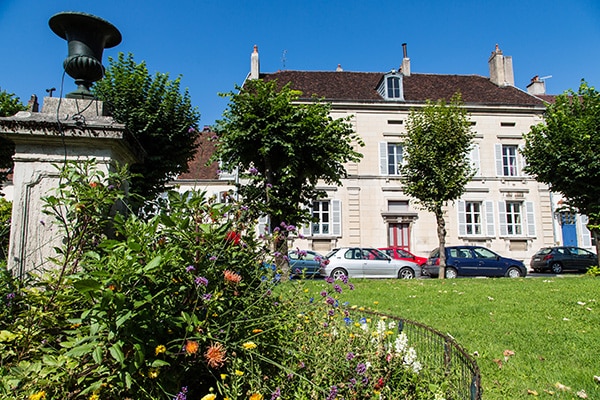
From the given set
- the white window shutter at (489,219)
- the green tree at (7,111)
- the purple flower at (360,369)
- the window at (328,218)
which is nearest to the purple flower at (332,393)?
the purple flower at (360,369)

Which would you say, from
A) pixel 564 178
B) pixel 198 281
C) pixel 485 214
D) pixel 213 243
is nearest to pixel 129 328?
pixel 198 281

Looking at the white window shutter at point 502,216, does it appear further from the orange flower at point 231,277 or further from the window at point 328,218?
the orange flower at point 231,277

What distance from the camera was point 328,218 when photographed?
72.0 ft

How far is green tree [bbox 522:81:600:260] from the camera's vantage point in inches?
545

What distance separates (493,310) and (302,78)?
20989 mm

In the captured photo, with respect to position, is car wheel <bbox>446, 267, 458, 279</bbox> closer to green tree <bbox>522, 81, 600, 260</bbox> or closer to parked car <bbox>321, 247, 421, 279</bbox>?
parked car <bbox>321, 247, 421, 279</bbox>

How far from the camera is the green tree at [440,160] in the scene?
47.9ft

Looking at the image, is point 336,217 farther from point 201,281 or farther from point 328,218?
point 201,281

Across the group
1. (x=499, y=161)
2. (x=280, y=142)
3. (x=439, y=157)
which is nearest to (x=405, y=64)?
(x=499, y=161)

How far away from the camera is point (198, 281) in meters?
1.58

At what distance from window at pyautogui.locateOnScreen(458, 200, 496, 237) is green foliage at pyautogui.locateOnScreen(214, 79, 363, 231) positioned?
1268 cm

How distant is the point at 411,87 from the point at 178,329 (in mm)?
25881

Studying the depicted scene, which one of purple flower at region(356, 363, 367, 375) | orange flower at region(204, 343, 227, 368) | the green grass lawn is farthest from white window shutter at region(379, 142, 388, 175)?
orange flower at region(204, 343, 227, 368)

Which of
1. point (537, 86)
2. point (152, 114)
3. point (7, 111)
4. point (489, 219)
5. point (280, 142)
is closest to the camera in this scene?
point (152, 114)
